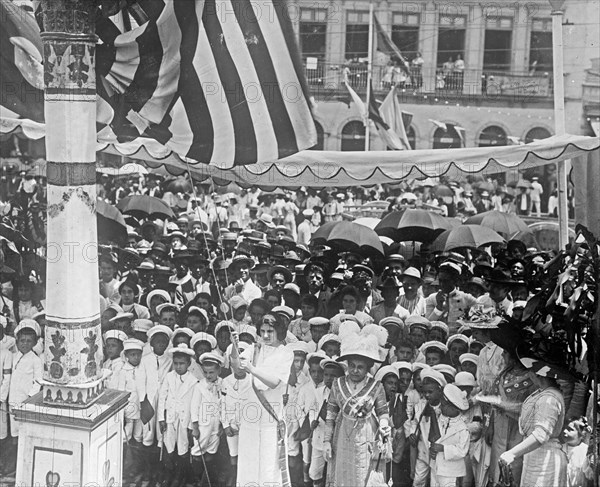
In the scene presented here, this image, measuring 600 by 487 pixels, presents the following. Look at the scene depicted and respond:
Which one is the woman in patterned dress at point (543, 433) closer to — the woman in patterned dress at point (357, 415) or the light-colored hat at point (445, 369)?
the light-colored hat at point (445, 369)

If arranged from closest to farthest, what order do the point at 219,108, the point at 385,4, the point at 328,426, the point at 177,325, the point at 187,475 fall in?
the point at 219,108
the point at 328,426
the point at 187,475
the point at 177,325
the point at 385,4

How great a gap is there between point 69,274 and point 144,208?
8.69 metres

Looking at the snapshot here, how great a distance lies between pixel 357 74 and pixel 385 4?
7.31 ft

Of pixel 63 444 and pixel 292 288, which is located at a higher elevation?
pixel 292 288

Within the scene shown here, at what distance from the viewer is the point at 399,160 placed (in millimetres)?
10078

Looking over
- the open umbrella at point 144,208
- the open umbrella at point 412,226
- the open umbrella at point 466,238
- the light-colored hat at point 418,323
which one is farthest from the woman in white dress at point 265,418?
the open umbrella at point 144,208

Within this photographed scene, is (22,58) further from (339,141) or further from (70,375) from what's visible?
(339,141)

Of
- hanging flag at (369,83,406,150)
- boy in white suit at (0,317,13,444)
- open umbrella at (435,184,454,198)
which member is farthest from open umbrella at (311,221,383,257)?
open umbrella at (435,184,454,198)

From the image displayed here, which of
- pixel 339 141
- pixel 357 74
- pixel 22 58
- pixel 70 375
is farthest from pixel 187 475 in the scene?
pixel 339 141

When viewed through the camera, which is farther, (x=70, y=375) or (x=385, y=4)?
(x=385, y=4)

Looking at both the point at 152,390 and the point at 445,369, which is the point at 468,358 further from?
the point at 152,390

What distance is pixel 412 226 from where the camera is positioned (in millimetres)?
11695

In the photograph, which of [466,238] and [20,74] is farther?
[466,238]

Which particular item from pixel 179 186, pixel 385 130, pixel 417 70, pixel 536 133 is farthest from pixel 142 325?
pixel 536 133
